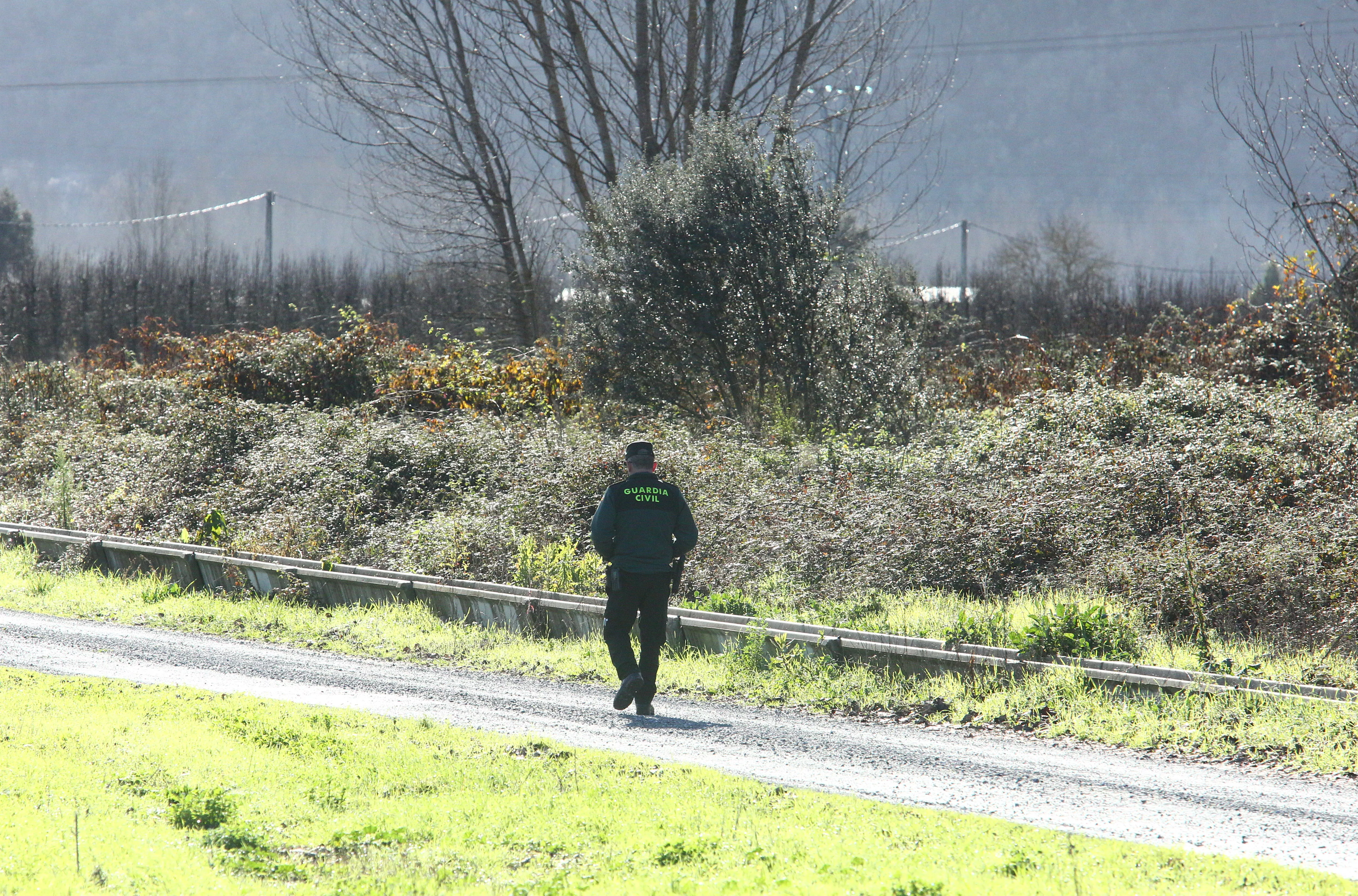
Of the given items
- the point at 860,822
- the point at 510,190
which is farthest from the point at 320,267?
the point at 860,822

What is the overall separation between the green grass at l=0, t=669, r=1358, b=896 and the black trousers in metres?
1.48

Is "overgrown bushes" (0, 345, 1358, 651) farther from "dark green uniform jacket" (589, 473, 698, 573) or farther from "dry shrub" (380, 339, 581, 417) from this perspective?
"dark green uniform jacket" (589, 473, 698, 573)

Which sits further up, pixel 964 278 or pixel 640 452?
pixel 964 278

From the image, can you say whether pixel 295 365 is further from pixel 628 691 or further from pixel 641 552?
pixel 628 691

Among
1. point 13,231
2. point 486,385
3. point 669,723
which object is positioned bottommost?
point 669,723

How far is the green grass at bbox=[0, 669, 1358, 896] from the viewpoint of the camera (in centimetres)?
428

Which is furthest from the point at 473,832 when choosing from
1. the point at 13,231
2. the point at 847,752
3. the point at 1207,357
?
the point at 13,231

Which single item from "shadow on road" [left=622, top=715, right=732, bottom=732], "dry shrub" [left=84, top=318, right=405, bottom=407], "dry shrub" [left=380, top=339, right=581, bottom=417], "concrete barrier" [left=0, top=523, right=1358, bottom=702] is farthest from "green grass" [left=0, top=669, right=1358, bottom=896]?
"dry shrub" [left=84, top=318, right=405, bottom=407]

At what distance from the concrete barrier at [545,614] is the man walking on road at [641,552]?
1427mm

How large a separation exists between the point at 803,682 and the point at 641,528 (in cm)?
194

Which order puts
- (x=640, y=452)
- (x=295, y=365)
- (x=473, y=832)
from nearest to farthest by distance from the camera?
1. (x=473, y=832)
2. (x=640, y=452)
3. (x=295, y=365)

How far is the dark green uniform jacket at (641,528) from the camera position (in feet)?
26.2

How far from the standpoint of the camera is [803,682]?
865cm

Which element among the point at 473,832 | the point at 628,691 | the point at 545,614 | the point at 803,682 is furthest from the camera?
the point at 545,614
